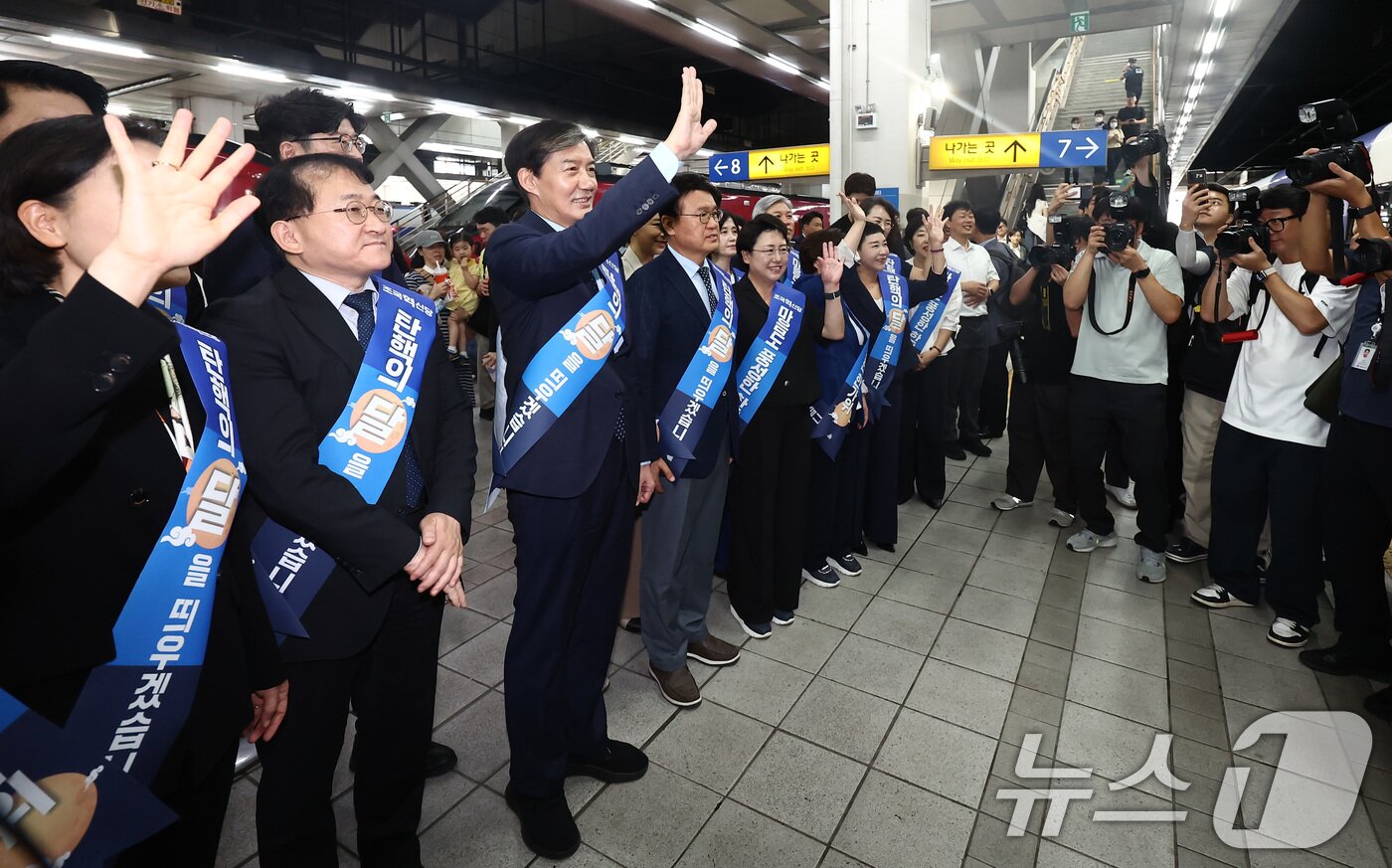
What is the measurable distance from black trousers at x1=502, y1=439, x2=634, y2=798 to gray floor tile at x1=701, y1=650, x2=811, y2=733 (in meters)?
0.72

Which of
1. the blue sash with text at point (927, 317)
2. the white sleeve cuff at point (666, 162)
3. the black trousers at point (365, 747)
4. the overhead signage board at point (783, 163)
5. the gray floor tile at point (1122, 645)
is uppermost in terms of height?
the overhead signage board at point (783, 163)

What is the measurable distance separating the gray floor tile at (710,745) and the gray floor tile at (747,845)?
0.40ft

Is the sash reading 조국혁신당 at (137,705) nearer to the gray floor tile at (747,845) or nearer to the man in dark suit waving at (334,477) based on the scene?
the man in dark suit waving at (334,477)

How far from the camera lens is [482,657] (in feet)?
8.66

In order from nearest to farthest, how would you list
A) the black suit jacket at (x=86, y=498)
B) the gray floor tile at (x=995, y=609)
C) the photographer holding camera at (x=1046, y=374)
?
the black suit jacket at (x=86, y=498), the gray floor tile at (x=995, y=609), the photographer holding camera at (x=1046, y=374)

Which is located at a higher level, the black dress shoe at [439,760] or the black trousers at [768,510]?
the black trousers at [768,510]

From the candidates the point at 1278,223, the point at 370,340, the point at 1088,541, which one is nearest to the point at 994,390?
the point at 1088,541

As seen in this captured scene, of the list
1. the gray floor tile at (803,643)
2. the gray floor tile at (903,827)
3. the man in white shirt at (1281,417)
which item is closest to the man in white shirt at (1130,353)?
the man in white shirt at (1281,417)

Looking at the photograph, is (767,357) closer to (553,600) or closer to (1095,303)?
(553,600)

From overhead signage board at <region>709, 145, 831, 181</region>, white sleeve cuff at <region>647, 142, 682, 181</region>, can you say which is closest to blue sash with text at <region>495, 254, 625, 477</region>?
white sleeve cuff at <region>647, 142, 682, 181</region>

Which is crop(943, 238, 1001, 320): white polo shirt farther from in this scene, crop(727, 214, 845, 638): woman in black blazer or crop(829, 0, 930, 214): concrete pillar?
crop(727, 214, 845, 638): woman in black blazer

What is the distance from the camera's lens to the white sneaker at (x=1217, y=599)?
304 centimetres

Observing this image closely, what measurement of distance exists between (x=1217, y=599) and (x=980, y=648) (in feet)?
3.83

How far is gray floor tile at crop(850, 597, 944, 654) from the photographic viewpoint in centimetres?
277
